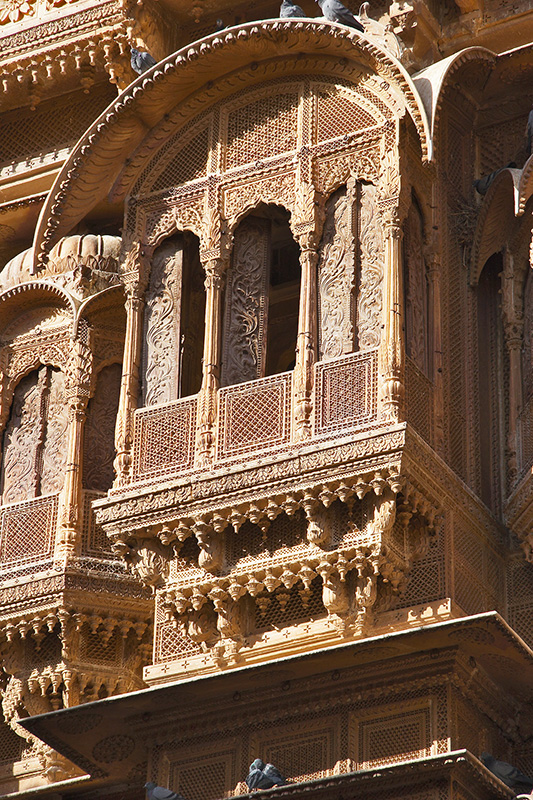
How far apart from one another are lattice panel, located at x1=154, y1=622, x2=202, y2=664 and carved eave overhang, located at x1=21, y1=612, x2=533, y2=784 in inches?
19.2

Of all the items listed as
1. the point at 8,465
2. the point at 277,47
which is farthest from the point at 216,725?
the point at 277,47

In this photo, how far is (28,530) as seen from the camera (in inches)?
586

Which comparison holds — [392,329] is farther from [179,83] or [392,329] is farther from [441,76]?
[179,83]

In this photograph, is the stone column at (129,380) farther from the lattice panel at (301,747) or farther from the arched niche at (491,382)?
the arched niche at (491,382)

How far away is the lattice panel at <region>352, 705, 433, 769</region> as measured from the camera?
40.2ft

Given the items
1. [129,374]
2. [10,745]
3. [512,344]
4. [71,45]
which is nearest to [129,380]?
[129,374]

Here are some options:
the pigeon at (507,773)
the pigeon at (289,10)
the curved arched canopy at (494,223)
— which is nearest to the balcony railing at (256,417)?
the curved arched canopy at (494,223)

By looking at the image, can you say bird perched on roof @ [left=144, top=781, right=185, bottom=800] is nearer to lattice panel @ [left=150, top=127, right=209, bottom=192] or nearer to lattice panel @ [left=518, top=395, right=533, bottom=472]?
lattice panel @ [left=518, top=395, right=533, bottom=472]

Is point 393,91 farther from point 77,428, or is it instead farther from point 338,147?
point 77,428

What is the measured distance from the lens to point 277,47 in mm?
14117

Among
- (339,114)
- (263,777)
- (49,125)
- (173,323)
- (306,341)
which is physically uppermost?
(49,125)

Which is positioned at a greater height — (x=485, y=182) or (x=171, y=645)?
(x=485, y=182)

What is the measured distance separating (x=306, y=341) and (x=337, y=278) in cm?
55

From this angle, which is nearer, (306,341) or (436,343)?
(306,341)
